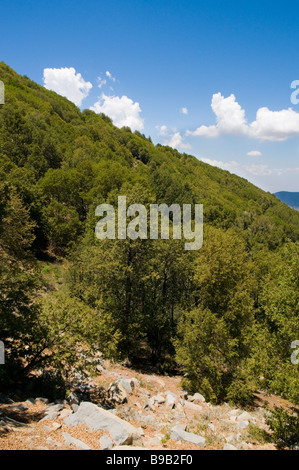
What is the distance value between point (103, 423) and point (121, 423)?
2.28ft

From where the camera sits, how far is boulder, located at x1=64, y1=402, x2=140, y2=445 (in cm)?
951

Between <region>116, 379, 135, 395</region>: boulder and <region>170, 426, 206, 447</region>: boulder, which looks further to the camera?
<region>116, 379, 135, 395</region>: boulder

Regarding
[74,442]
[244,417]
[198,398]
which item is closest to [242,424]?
[244,417]

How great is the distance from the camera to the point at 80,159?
216 ft

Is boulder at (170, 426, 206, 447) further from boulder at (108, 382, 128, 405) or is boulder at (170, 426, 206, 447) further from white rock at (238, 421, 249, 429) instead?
boulder at (108, 382, 128, 405)

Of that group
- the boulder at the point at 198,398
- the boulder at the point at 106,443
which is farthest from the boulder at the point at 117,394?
the boulder at the point at 106,443

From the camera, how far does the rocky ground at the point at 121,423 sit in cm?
925

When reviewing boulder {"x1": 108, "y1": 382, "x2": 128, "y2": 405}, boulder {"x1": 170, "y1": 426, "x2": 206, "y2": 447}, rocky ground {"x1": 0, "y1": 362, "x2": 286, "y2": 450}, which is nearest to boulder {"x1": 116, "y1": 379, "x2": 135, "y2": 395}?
rocky ground {"x1": 0, "y1": 362, "x2": 286, "y2": 450}

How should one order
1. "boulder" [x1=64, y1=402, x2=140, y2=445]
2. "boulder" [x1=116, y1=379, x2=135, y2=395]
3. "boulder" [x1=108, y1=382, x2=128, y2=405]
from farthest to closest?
"boulder" [x1=116, y1=379, x2=135, y2=395] → "boulder" [x1=108, y1=382, x2=128, y2=405] → "boulder" [x1=64, y1=402, x2=140, y2=445]

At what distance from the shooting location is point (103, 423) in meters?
10.2

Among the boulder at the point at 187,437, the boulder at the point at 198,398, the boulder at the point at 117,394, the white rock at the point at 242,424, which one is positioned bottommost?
the boulder at the point at 198,398

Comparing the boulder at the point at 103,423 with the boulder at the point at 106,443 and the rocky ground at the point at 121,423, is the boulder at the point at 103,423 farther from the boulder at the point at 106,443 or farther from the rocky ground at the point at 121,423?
the boulder at the point at 106,443

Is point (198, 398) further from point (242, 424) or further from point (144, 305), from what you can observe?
point (144, 305)
